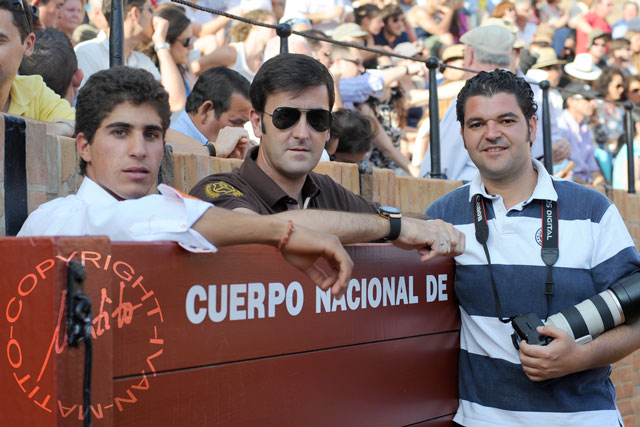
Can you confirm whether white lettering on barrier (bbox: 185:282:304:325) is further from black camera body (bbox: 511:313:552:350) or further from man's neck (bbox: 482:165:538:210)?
man's neck (bbox: 482:165:538:210)

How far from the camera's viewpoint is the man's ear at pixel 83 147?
2.58 metres

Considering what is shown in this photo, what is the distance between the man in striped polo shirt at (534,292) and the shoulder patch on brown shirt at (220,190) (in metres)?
0.80

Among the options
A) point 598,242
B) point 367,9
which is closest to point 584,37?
point 367,9

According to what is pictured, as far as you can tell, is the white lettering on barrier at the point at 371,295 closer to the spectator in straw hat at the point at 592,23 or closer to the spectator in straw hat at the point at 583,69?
the spectator in straw hat at the point at 583,69

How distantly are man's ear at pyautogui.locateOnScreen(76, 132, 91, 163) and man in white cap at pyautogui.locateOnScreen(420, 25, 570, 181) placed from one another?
3.02 meters

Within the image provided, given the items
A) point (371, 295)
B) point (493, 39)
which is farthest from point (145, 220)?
point (493, 39)

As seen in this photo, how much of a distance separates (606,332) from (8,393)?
1817 millimetres

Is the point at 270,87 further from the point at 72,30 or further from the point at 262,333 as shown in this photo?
the point at 72,30

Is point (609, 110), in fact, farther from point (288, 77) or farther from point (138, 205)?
point (138, 205)

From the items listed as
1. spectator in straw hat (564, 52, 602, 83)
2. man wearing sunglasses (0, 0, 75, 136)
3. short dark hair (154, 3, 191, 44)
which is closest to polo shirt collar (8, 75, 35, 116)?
man wearing sunglasses (0, 0, 75, 136)

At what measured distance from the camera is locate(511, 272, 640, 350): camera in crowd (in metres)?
2.61

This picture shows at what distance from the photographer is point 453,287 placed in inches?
115

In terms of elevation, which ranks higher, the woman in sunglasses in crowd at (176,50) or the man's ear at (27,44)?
the woman in sunglasses in crowd at (176,50)

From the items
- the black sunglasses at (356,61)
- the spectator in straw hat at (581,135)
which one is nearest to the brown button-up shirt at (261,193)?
the black sunglasses at (356,61)
